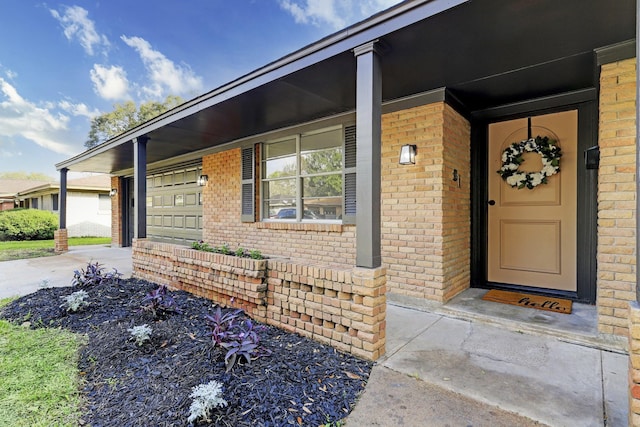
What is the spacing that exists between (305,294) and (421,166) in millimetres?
2061

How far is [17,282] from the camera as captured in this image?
202 inches

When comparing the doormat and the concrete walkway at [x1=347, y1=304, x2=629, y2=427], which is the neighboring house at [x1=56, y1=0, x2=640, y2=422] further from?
the concrete walkway at [x1=347, y1=304, x2=629, y2=427]

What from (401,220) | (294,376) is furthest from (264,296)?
(401,220)

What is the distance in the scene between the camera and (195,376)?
2.03 m

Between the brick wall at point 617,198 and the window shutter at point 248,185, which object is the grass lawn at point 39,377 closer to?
the window shutter at point 248,185

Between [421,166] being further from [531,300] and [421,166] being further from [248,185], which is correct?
[248,185]

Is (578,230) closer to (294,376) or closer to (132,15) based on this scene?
(294,376)

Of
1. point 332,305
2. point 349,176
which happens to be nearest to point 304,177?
point 349,176

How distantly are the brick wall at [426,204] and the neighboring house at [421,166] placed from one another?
0.06ft

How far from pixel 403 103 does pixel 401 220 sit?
143 cm

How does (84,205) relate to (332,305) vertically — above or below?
above

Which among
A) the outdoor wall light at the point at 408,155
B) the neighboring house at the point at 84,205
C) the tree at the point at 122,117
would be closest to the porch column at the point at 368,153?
the outdoor wall light at the point at 408,155

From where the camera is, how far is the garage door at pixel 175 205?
24.6 feet

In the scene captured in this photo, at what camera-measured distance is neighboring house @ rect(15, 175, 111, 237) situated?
14531 millimetres
